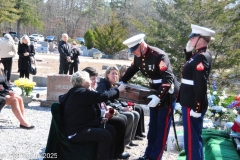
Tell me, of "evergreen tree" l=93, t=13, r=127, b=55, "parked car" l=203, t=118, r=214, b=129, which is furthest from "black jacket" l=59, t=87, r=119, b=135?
"evergreen tree" l=93, t=13, r=127, b=55

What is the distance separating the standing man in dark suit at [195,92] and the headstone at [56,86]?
459 cm

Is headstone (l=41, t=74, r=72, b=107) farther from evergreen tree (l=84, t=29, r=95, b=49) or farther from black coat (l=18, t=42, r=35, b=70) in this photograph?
evergreen tree (l=84, t=29, r=95, b=49)

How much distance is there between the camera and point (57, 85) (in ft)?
27.3

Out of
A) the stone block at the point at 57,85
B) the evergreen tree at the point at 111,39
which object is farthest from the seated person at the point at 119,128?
the evergreen tree at the point at 111,39

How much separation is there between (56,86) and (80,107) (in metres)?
4.30

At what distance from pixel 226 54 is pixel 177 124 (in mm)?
5402

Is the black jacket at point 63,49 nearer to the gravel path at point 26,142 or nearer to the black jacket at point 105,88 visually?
the gravel path at point 26,142

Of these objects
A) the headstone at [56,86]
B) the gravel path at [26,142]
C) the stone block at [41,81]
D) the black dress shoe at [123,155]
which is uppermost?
the headstone at [56,86]

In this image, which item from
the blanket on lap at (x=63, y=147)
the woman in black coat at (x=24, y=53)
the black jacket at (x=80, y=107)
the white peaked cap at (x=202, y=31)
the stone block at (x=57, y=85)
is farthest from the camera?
the woman in black coat at (x=24, y=53)

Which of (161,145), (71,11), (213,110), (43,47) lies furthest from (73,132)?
(71,11)

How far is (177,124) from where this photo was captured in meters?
7.32

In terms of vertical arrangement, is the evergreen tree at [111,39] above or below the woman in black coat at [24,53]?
above

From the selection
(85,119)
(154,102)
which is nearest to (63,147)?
(85,119)

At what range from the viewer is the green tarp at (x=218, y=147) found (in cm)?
447
